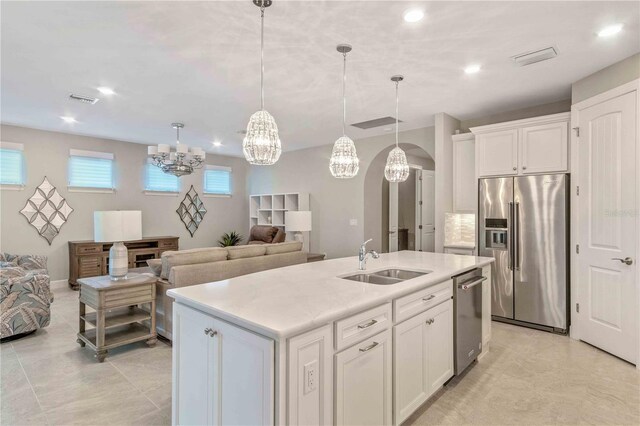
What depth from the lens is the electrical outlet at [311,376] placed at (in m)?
1.46

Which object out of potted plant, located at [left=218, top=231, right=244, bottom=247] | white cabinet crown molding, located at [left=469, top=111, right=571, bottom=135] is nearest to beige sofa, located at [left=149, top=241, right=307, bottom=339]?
white cabinet crown molding, located at [left=469, top=111, right=571, bottom=135]

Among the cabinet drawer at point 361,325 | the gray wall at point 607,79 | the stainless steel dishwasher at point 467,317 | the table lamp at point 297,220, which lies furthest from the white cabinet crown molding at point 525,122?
the cabinet drawer at point 361,325

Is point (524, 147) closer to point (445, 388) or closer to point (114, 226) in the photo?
point (445, 388)

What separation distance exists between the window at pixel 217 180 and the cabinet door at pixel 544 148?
21.0ft

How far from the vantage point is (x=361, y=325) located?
1.76 meters

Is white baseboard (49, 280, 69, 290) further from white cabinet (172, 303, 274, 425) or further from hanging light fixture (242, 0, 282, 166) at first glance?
hanging light fixture (242, 0, 282, 166)

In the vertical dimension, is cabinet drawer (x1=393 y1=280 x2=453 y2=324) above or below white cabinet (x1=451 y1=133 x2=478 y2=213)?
below

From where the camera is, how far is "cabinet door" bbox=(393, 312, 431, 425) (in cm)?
200

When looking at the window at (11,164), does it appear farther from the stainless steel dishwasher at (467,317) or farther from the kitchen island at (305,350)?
the stainless steel dishwasher at (467,317)

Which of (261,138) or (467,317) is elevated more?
(261,138)

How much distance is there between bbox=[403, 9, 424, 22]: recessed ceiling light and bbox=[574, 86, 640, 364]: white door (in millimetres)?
2203

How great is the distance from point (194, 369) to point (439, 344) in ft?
5.37

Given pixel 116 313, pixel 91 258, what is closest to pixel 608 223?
pixel 116 313

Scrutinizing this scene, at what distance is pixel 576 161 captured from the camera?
3.69 m
